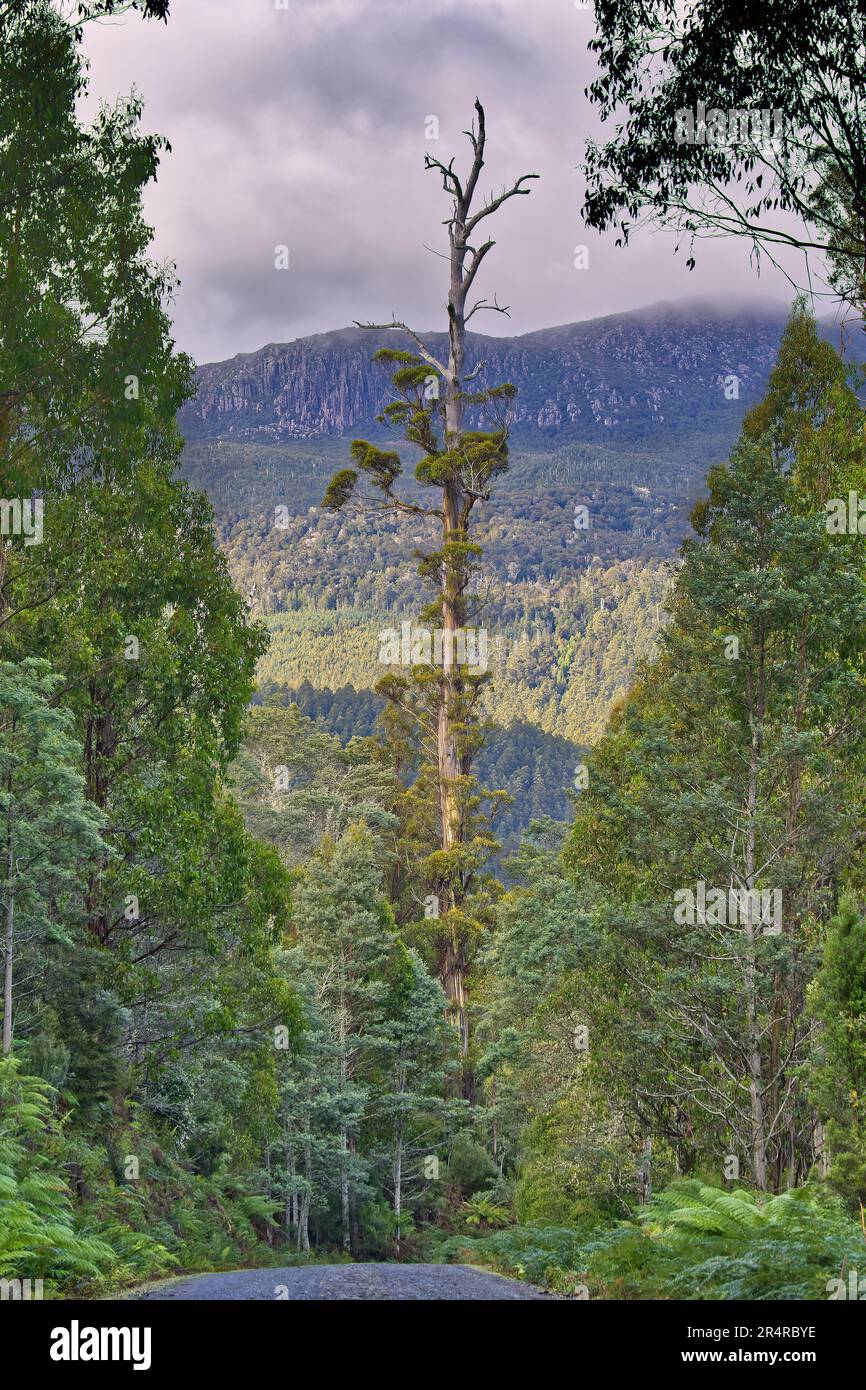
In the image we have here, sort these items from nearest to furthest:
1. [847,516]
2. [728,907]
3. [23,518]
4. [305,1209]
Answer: [23,518] → [728,907] → [847,516] → [305,1209]

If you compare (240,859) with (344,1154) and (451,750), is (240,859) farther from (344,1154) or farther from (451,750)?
(451,750)

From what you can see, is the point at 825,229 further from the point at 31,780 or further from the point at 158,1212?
the point at 158,1212

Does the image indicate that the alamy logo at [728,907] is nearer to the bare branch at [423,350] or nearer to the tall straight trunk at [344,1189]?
the tall straight trunk at [344,1189]

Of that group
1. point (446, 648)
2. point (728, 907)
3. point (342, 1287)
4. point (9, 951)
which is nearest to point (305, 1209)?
point (446, 648)

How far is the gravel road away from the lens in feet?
34.5

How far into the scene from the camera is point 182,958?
18.7m

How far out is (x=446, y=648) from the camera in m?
34.8

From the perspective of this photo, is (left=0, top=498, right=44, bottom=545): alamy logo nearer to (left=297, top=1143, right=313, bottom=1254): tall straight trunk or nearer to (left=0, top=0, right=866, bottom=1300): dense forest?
(left=0, top=0, right=866, bottom=1300): dense forest

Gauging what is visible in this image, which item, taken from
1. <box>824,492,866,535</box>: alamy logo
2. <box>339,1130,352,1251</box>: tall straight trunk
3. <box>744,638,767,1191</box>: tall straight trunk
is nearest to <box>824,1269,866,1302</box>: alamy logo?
<box>744,638,767,1191</box>: tall straight trunk
